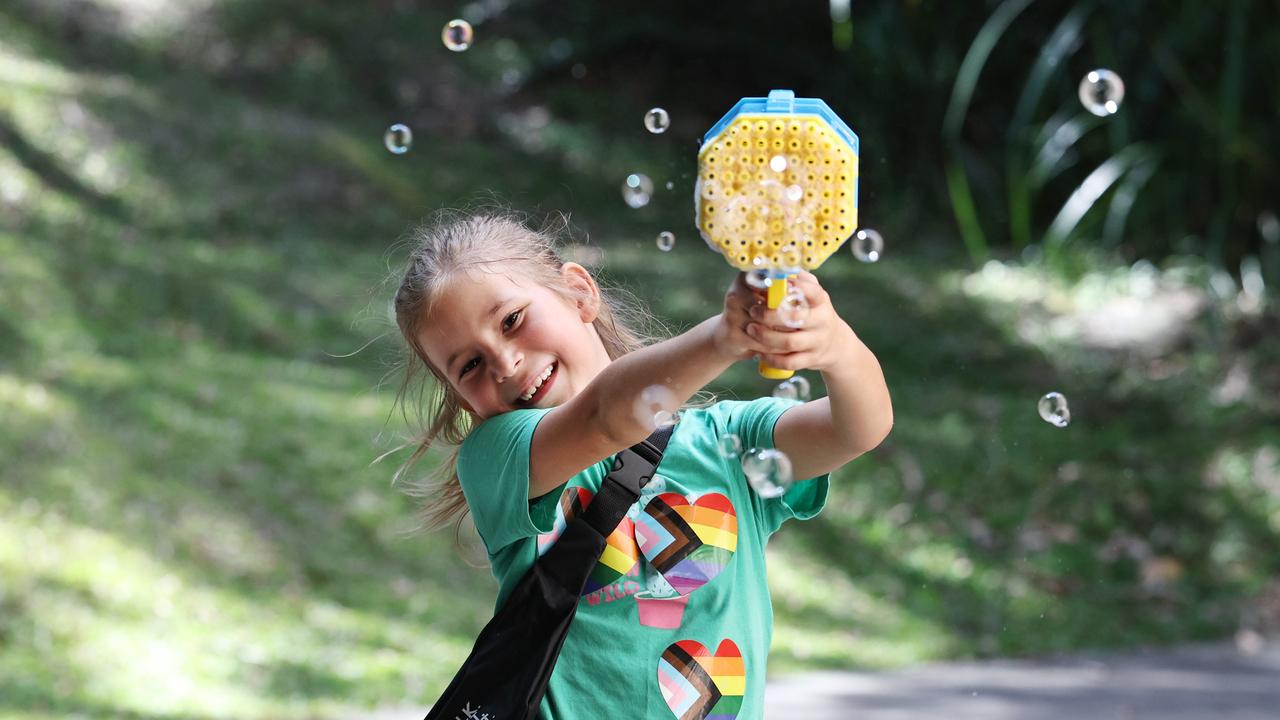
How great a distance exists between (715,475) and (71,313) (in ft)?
13.0

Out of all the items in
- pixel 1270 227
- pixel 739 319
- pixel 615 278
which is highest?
pixel 1270 227

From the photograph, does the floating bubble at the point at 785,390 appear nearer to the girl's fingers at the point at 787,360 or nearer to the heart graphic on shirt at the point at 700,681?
the heart graphic on shirt at the point at 700,681

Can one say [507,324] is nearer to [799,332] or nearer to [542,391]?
[542,391]

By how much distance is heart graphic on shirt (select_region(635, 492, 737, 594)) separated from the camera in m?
1.55

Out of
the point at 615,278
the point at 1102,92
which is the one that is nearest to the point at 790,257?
the point at 1102,92

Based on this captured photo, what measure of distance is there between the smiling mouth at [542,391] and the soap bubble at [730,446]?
20cm

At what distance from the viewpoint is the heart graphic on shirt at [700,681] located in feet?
4.97

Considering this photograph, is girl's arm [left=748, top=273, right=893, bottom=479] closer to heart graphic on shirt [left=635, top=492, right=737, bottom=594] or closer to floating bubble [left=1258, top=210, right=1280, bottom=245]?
heart graphic on shirt [left=635, top=492, right=737, bottom=594]

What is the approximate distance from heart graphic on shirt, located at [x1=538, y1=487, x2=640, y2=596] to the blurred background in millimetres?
1278

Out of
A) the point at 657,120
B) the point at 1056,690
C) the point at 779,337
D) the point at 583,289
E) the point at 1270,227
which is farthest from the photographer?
the point at 1270,227

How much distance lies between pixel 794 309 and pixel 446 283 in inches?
19.6

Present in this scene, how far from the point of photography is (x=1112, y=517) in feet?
15.4

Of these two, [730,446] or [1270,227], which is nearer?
[730,446]

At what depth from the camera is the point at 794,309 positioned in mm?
1194
